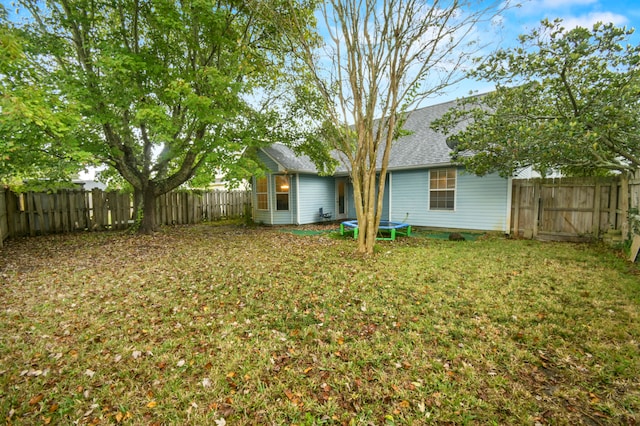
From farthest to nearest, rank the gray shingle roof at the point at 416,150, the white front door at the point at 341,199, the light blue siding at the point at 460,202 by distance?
the white front door at the point at 341,199 → the gray shingle roof at the point at 416,150 → the light blue siding at the point at 460,202

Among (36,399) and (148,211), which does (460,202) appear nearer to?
(36,399)

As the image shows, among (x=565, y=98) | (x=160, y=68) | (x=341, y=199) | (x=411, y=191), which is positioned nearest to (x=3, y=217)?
(x=160, y=68)

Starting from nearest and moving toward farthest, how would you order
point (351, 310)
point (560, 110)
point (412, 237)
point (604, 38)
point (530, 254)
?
1. point (351, 310)
2. point (604, 38)
3. point (560, 110)
4. point (530, 254)
5. point (412, 237)

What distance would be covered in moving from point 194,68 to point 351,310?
333 inches

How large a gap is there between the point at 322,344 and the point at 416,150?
412 inches

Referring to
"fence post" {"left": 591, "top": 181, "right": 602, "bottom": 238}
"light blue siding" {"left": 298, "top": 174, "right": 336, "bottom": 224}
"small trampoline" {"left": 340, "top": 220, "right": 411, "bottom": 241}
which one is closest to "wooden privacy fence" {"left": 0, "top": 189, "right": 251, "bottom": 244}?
"light blue siding" {"left": 298, "top": 174, "right": 336, "bottom": 224}

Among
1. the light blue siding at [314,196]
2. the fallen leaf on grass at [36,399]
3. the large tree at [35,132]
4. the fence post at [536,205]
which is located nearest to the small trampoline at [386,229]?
the light blue siding at [314,196]

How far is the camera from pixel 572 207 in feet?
27.3

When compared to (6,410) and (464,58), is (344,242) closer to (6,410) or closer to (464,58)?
(464,58)

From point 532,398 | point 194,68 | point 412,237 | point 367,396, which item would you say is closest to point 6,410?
point 367,396

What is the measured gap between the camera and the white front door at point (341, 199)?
1535cm

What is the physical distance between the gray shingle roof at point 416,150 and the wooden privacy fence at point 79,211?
5.01 metres

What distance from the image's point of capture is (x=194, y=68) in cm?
850

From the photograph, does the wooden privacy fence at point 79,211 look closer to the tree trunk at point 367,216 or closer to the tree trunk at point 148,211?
the tree trunk at point 148,211
